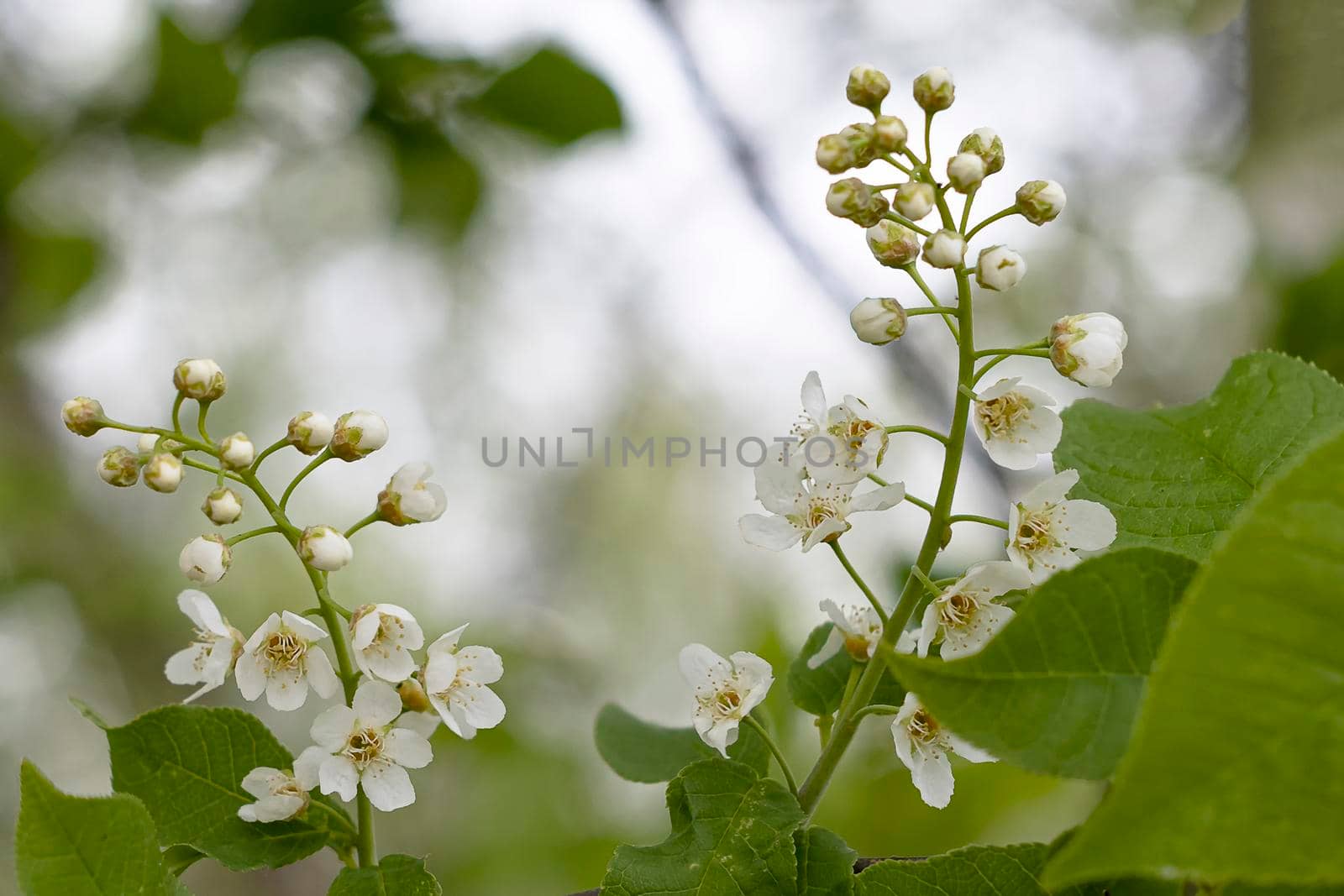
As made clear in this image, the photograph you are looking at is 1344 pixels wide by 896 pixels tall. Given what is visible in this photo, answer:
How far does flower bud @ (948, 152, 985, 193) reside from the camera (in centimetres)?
63

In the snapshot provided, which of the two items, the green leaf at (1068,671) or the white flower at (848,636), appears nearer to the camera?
the green leaf at (1068,671)

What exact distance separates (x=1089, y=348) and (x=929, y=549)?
0.62ft

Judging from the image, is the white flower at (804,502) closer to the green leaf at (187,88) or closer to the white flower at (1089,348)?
the white flower at (1089,348)

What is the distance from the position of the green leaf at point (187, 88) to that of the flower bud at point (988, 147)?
4.94 feet

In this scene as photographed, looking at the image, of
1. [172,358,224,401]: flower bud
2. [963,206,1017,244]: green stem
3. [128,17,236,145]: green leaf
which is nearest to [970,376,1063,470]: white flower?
[963,206,1017,244]: green stem

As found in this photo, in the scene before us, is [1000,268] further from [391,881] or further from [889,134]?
[391,881]

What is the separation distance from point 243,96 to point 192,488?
2.23 meters

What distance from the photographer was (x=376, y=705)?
2.16 feet

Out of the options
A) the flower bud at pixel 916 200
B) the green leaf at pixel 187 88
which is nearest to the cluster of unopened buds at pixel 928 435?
the flower bud at pixel 916 200

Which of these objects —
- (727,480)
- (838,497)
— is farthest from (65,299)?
(727,480)

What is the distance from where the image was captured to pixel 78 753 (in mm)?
3809

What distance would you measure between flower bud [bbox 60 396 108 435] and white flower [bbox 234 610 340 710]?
0.19 m

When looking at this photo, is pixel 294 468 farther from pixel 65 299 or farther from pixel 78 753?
pixel 65 299

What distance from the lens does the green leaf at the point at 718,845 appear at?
58 cm
